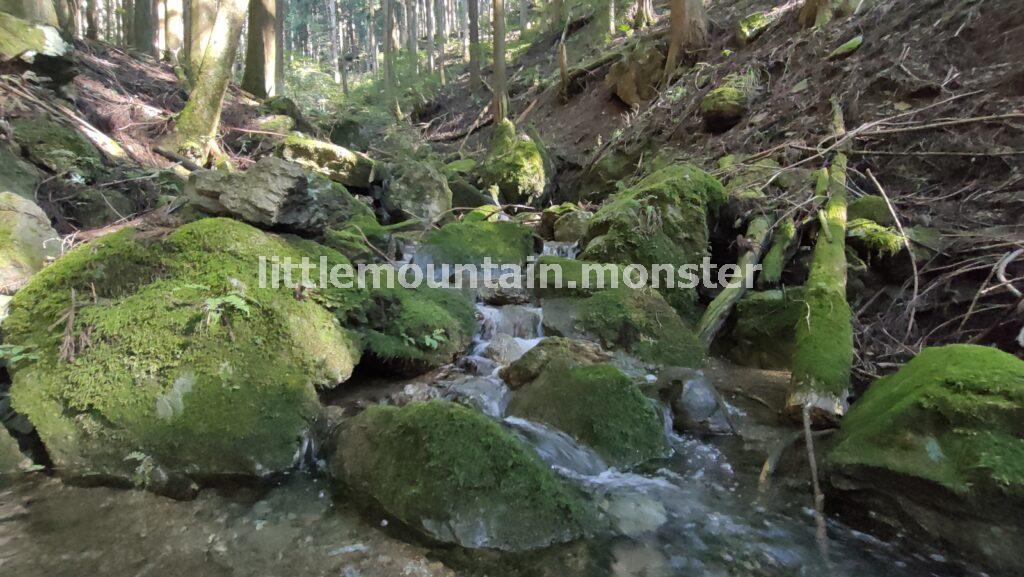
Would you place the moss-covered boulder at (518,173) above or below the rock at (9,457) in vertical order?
above

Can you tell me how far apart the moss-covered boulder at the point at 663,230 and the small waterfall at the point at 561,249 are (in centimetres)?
98

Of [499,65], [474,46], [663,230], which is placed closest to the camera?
[663,230]

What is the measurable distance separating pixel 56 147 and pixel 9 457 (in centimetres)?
488

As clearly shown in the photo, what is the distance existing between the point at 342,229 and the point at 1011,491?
280 inches

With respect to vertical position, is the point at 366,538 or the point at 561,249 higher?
the point at 561,249

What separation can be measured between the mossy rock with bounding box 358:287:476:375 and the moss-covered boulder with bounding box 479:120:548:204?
6.89m

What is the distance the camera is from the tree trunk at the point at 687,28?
13.5m

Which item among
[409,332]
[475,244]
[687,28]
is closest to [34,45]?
[475,244]

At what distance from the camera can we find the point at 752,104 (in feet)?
35.0

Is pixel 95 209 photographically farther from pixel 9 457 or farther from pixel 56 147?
pixel 9 457

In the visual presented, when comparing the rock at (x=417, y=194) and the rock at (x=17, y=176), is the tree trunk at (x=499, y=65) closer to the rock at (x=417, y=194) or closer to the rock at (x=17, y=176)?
the rock at (x=417, y=194)

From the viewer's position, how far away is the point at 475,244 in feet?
27.4

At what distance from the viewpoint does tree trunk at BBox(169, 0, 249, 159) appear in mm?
8641

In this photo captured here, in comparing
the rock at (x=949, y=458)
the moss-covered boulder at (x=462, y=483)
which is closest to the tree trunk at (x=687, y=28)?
the rock at (x=949, y=458)
